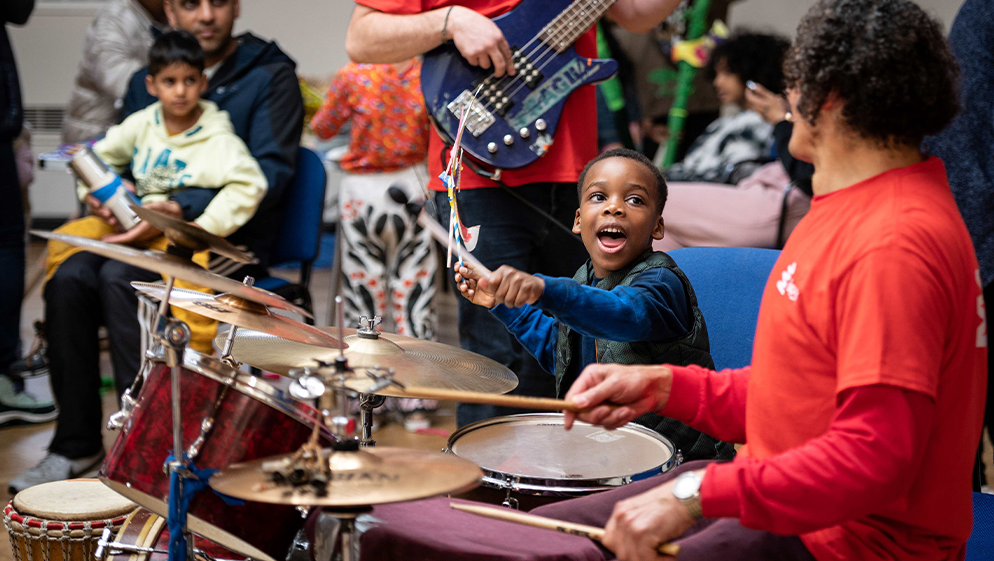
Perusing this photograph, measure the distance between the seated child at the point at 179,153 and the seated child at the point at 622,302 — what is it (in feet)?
4.36

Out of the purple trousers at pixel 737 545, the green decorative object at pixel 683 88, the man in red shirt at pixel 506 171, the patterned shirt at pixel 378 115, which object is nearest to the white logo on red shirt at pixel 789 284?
the purple trousers at pixel 737 545

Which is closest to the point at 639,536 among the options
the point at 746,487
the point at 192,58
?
the point at 746,487

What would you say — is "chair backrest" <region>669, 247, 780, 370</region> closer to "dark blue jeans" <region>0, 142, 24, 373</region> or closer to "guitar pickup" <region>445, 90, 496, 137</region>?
"guitar pickup" <region>445, 90, 496, 137</region>

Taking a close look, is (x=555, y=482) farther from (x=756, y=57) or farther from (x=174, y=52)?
(x=756, y=57)

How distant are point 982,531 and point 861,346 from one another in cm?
75

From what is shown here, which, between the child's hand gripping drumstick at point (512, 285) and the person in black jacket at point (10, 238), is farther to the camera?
the person in black jacket at point (10, 238)

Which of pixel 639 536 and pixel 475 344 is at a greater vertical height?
pixel 639 536

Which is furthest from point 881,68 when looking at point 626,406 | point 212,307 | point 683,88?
point 683,88

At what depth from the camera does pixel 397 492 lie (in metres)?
1.03

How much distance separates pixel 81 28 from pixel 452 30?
6.36 m

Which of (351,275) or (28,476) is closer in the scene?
(28,476)

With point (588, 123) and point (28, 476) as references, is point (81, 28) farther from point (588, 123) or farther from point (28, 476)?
point (588, 123)

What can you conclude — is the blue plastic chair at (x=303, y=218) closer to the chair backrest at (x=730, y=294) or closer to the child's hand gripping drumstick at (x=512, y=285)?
the chair backrest at (x=730, y=294)

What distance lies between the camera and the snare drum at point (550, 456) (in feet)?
4.63
